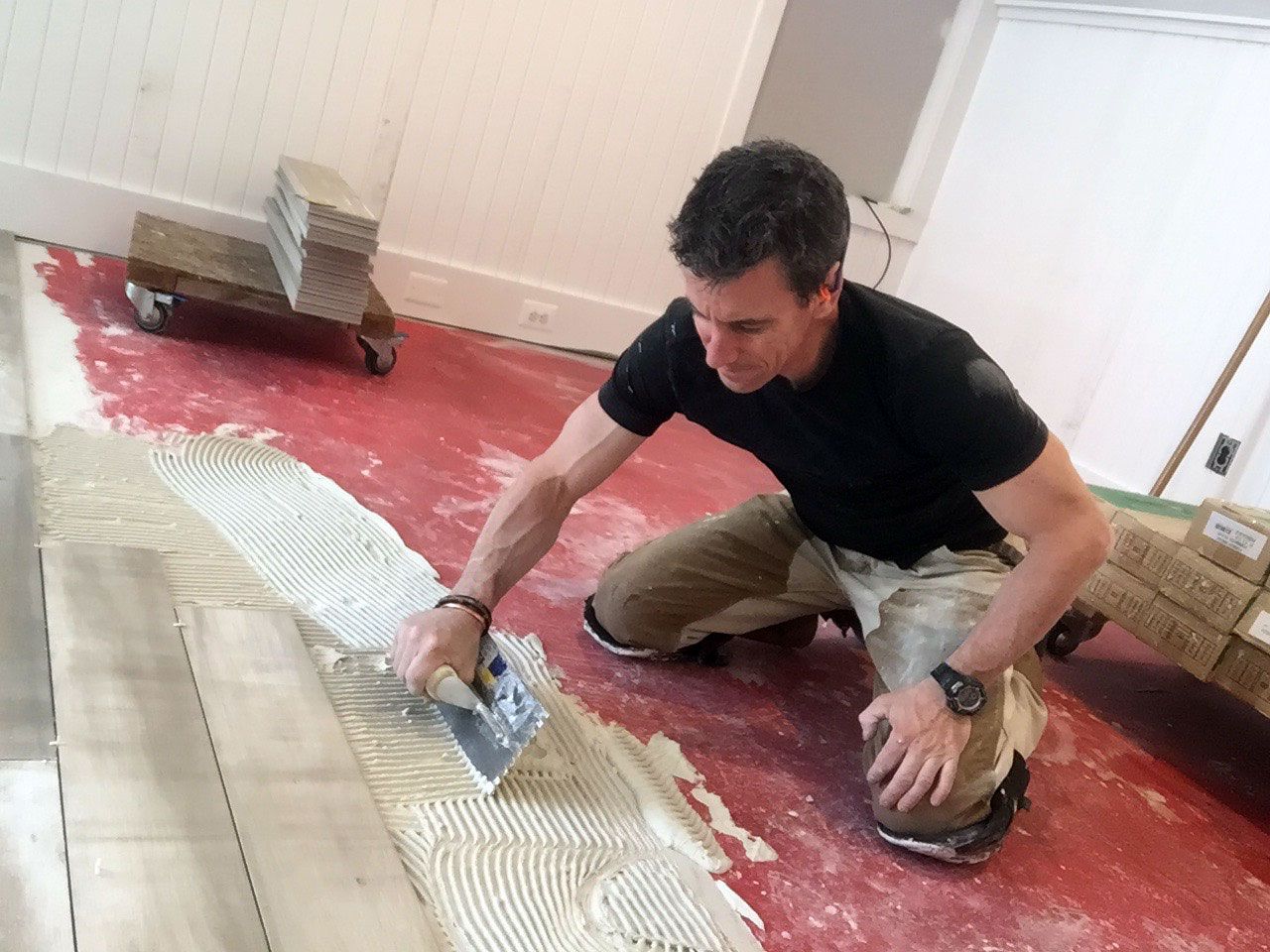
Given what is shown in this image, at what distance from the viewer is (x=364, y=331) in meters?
2.99

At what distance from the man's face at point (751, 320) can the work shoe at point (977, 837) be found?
0.73 m

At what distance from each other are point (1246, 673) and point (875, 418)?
3.70 ft

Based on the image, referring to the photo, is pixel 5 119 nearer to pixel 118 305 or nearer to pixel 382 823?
pixel 118 305

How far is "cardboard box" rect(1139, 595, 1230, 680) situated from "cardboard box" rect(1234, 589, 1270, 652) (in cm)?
4

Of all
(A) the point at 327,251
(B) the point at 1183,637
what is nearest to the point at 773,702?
(B) the point at 1183,637

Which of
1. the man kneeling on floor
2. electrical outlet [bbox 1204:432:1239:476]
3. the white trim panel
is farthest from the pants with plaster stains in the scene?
the white trim panel

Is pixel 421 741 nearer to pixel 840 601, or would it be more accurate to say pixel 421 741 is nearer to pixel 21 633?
pixel 21 633

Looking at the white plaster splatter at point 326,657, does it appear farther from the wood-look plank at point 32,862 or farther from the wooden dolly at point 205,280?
the wooden dolly at point 205,280

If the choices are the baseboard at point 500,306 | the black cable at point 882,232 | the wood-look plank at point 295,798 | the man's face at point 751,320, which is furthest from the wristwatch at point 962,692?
the black cable at point 882,232

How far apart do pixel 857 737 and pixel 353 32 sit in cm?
256

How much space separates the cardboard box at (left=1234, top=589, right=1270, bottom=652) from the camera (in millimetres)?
2127

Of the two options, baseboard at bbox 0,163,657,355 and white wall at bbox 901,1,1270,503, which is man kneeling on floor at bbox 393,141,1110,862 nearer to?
white wall at bbox 901,1,1270,503

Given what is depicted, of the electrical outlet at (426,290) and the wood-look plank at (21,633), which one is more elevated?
the electrical outlet at (426,290)

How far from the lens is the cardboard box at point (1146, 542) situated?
2.36 meters
